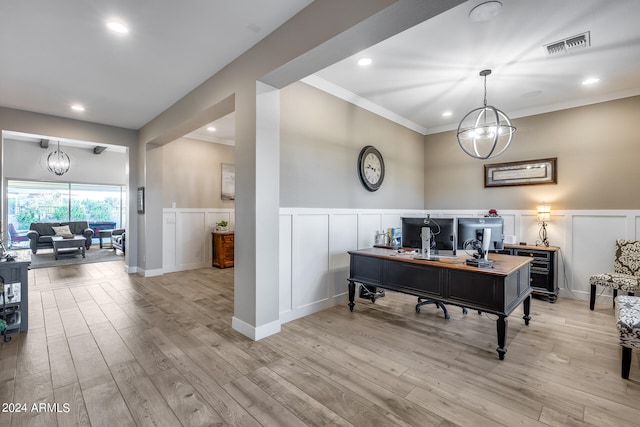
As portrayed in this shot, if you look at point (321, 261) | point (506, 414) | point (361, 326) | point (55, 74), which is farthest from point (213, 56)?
point (506, 414)

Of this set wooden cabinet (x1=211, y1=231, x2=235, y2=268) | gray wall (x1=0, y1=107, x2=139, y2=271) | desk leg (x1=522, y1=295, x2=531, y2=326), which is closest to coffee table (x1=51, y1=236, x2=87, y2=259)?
gray wall (x1=0, y1=107, x2=139, y2=271)

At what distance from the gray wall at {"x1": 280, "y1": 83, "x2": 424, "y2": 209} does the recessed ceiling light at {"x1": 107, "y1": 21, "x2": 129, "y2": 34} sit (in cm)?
150

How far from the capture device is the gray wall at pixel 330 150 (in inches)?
132

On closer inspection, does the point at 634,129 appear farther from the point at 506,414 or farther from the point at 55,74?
the point at 55,74

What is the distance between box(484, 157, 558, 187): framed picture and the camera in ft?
14.7

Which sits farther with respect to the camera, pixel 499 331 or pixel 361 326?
pixel 361 326

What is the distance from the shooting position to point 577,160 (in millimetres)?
4270

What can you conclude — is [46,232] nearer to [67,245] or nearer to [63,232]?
[63,232]

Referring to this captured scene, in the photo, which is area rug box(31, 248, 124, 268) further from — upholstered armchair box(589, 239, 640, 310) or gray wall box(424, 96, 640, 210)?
upholstered armchair box(589, 239, 640, 310)

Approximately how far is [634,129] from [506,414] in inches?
173

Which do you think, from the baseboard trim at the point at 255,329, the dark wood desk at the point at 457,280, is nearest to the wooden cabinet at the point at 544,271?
the dark wood desk at the point at 457,280

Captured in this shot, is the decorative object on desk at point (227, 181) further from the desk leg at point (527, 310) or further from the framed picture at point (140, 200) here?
the desk leg at point (527, 310)

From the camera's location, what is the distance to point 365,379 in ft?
6.99

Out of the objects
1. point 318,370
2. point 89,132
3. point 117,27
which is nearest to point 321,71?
point 117,27
